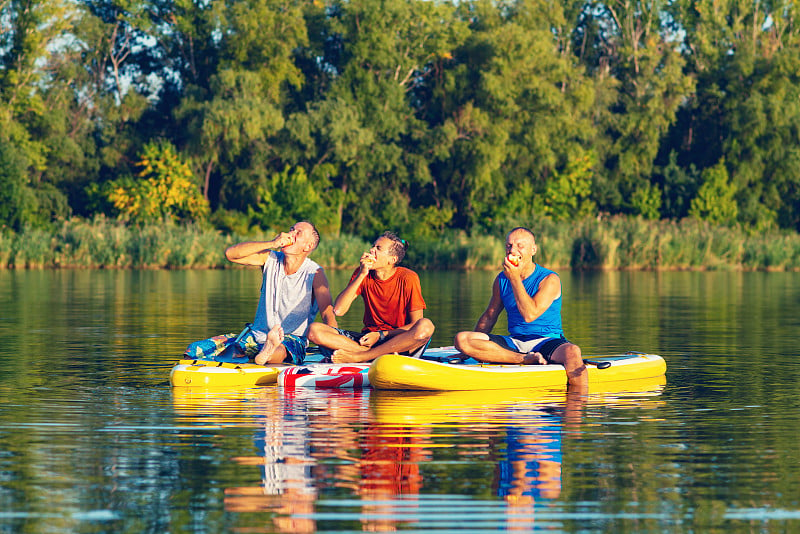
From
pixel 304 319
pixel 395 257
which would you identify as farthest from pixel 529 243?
pixel 304 319

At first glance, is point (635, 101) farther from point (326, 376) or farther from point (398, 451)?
point (398, 451)

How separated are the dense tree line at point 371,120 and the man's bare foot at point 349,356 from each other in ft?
Result: 139

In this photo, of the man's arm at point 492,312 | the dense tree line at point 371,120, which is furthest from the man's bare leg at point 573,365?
the dense tree line at point 371,120

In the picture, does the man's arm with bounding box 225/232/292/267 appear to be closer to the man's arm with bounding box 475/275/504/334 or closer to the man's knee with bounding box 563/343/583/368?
the man's arm with bounding box 475/275/504/334

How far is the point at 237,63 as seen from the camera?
197 feet

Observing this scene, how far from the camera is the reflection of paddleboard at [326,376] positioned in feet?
40.2

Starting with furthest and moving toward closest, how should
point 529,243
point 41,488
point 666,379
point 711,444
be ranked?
point 666,379 → point 529,243 → point 711,444 → point 41,488

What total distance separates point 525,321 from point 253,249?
2594mm

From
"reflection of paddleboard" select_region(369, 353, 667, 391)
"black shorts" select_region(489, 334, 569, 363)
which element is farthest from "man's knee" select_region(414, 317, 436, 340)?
"black shorts" select_region(489, 334, 569, 363)

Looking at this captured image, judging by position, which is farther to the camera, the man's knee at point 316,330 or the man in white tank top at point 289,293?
the man in white tank top at point 289,293

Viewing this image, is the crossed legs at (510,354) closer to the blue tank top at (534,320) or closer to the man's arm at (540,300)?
the blue tank top at (534,320)

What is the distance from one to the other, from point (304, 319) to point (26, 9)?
47708 millimetres

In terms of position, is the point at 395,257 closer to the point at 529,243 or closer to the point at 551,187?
the point at 529,243

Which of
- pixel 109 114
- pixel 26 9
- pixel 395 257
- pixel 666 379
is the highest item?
pixel 26 9
